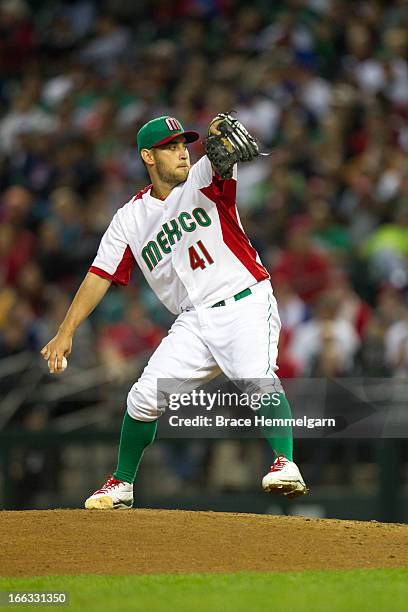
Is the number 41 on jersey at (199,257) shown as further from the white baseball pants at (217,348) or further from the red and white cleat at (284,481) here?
the red and white cleat at (284,481)

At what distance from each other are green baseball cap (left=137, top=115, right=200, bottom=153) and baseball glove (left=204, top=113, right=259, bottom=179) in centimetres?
54

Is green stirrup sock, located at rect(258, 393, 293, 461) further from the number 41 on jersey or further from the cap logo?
the cap logo

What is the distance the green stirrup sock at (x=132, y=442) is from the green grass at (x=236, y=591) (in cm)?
127

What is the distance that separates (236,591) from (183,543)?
0.86 metres

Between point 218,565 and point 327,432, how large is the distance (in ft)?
13.7

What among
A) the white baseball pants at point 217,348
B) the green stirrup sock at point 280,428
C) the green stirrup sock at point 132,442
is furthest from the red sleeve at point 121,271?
the green stirrup sock at point 280,428

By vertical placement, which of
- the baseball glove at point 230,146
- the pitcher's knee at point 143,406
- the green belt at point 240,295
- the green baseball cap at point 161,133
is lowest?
the pitcher's knee at point 143,406

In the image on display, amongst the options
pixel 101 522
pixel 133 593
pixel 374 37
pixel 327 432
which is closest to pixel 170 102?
pixel 374 37

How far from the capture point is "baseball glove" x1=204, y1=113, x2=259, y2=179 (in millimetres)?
→ 5598

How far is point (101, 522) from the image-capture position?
5895 millimetres

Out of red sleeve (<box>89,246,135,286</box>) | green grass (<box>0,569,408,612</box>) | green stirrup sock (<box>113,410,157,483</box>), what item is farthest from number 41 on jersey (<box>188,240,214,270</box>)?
green grass (<box>0,569,408,612</box>)

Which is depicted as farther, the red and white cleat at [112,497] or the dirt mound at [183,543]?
the red and white cleat at [112,497]

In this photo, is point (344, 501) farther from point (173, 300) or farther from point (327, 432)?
point (173, 300)

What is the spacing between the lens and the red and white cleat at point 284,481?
5723mm
